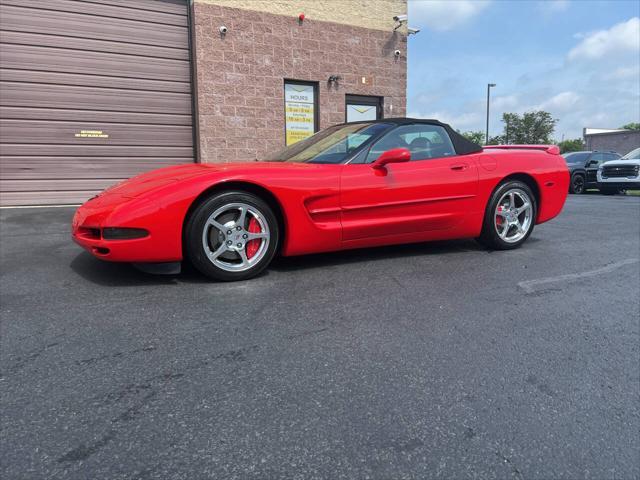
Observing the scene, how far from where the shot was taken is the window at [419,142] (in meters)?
3.88

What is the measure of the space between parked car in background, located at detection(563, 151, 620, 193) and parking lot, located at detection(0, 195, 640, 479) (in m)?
14.0

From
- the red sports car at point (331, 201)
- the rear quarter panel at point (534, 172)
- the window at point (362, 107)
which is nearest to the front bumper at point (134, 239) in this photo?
the red sports car at point (331, 201)

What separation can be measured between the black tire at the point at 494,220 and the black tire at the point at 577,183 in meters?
13.1

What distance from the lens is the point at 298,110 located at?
10.3 meters

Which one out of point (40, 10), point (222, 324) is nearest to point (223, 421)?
point (222, 324)

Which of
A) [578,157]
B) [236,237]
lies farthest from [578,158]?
[236,237]

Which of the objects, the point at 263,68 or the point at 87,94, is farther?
the point at 263,68

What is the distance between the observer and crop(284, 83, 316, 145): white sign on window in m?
10.2

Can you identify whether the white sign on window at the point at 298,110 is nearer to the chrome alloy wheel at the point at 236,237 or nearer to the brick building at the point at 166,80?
the brick building at the point at 166,80

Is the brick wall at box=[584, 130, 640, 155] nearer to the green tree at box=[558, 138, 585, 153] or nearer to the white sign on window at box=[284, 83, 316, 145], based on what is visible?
the green tree at box=[558, 138, 585, 153]

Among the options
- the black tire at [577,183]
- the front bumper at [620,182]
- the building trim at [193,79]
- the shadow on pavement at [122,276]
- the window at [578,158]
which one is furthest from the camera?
the window at [578,158]

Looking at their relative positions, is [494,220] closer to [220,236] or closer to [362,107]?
[220,236]

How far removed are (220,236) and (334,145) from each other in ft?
4.38

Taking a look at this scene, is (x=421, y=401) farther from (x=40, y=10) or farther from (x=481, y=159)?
(x=40, y=10)
